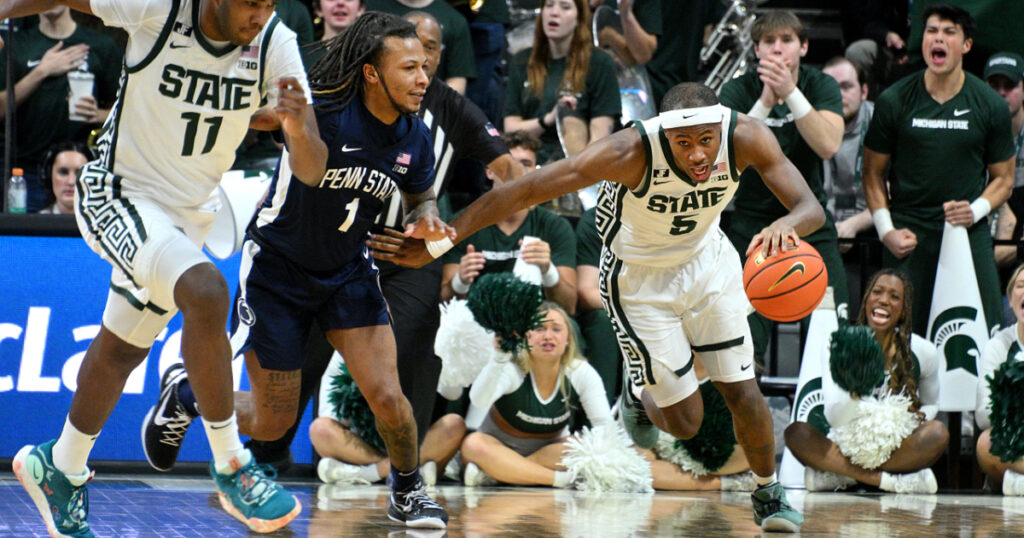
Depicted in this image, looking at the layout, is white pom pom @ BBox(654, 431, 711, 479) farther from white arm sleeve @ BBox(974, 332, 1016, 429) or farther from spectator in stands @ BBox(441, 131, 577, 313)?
white arm sleeve @ BBox(974, 332, 1016, 429)

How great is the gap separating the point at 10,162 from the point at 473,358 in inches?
112

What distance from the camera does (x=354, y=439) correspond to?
6.60m

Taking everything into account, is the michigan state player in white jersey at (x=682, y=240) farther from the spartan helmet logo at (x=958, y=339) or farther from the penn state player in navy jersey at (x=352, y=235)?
the spartan helmet logo at (x=958, y=339)

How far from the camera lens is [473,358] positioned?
6.75m

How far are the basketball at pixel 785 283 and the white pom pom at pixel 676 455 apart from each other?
80.0 inches

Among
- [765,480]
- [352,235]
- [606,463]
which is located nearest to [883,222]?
[606,463]

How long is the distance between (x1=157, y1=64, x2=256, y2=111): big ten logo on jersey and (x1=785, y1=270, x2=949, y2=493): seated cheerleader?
382cm

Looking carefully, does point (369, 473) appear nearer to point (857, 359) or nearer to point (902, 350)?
point (857, 359)

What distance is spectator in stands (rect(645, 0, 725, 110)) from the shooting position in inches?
337

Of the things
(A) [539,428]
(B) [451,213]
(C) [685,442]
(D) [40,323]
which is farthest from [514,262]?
(D) [40,323]

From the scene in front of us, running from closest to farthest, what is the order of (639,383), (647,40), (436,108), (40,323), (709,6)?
1. (639,383)
2. (436,108)
3. (40,323)
4. (647,40)
5. (709,6)

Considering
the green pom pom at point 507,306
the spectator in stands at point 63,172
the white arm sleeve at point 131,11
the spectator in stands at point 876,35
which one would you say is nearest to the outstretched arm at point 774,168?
the green pom pom at point 507,306

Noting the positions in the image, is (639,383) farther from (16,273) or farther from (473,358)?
(16,273)

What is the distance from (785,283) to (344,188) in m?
1.72
